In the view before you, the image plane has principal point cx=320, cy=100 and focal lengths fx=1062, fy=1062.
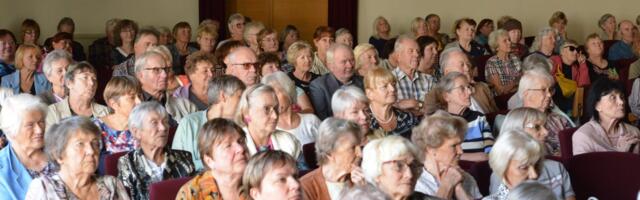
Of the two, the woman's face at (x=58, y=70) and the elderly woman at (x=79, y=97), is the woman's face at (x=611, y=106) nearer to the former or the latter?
the elderly woman at (x=79, y=97)

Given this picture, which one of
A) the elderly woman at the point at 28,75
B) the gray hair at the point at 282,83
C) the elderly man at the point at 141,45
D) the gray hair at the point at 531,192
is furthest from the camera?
the elderly man at the point at 141,45

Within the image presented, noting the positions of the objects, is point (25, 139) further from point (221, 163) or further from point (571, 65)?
point (571, 65)

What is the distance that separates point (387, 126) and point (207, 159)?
72.0 inches

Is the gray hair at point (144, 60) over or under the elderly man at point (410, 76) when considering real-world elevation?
over

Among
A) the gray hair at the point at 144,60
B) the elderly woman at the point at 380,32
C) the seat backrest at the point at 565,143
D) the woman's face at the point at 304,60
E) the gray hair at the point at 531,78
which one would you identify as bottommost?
the elderly woman at the point at 380,32

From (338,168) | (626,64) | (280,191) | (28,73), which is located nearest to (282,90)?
(338,168)

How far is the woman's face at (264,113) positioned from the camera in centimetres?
470

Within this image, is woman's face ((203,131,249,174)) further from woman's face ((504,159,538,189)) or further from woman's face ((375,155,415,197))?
woman's face ((504,159,538,189))

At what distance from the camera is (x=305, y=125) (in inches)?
208

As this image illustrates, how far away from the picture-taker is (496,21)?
11719mm

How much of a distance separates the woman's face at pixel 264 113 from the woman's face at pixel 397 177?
40.5 inches

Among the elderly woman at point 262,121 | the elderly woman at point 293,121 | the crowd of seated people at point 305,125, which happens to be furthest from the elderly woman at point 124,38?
the elderly woman at point 262,121

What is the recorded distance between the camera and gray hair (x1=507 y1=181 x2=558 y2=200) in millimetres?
3092

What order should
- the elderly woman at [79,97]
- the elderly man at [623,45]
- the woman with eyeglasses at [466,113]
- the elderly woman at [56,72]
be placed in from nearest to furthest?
the woman with eyeglasses at [466,113], the elderly woman at [79,97], the elderly woman at [56,72], the elderly man at [623,45]
